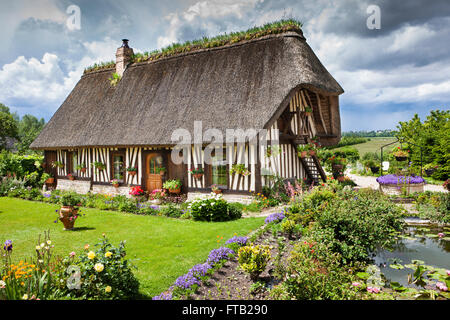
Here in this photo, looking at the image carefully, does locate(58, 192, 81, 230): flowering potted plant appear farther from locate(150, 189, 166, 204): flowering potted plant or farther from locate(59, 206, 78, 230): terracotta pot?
locate(150, 189, 166, 204): flowering potted plant

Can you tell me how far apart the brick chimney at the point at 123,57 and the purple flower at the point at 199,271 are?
13504 millimetres

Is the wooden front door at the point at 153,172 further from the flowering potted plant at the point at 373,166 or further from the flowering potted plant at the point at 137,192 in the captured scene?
the flowering potted plant at the point at 373,166

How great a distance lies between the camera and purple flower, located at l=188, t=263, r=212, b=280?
4555 mm

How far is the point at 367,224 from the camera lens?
6.06m

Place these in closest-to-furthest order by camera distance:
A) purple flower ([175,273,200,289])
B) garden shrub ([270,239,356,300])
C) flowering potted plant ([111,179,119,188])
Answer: garden shrub ([270,239,356,300])
purple flower ([175,273,200,289])
flowering potted plant ([111,179,119,188])

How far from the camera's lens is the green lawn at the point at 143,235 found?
5.11 metres

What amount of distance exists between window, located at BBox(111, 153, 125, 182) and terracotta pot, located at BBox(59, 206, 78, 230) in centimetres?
557

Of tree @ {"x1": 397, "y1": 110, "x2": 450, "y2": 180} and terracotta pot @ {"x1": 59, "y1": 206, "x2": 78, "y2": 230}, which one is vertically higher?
tree @ {"x1": 397, "y1": 110, "x2": 450, "y2": 180}

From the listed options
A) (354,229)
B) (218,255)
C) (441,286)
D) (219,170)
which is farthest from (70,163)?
(441,286)

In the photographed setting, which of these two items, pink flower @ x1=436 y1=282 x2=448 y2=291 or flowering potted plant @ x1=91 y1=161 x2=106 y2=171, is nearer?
pink flower @ x1=436 y1=282 x2=448 y2=291

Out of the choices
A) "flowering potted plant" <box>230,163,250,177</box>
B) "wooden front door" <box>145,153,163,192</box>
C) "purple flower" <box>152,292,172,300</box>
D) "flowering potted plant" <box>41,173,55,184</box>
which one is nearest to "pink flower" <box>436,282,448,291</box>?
"purple flower" <box>152,292,172,300</box>

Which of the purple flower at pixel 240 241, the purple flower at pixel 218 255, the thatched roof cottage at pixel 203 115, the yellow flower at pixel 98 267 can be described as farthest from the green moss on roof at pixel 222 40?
the yellow flower at pixel 98 267

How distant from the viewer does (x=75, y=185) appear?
15125 mm

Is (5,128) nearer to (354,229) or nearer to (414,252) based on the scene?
(354,229)
